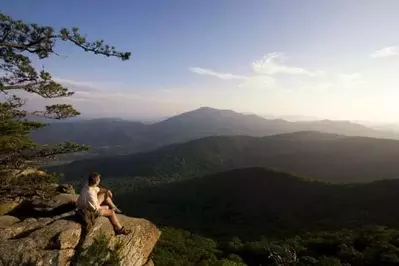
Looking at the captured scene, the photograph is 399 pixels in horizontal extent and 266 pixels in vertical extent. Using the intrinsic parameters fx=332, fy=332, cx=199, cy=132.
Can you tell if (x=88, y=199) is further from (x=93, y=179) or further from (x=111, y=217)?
(x=111, y=217)

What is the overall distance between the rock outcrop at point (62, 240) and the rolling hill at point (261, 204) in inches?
2052

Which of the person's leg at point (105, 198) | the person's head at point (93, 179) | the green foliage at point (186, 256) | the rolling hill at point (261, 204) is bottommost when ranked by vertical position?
the rolling hill at point (261, 204)

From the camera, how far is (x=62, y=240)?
497 inches

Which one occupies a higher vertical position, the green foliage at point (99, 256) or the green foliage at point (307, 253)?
the green foliage at point (99, 256)

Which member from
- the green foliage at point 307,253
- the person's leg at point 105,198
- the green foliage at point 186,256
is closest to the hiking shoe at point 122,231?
the person's leg at point 105,198

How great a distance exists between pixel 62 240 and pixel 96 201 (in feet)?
6.33

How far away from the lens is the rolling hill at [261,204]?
233 ft

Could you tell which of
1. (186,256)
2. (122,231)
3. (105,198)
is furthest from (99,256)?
(186,256)

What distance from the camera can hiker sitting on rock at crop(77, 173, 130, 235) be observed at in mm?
13617

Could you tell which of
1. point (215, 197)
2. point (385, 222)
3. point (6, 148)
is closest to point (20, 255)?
point (6, 148)

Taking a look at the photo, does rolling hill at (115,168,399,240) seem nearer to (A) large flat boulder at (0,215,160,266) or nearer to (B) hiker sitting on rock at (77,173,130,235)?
(A) large flat boulder at (0,215,160,266)

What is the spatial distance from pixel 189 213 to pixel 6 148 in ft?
268

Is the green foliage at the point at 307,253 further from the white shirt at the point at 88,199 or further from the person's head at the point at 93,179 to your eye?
the person's head at the point at 93,179

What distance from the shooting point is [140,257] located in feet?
50.7
